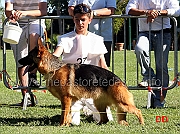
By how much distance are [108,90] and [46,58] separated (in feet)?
2.92

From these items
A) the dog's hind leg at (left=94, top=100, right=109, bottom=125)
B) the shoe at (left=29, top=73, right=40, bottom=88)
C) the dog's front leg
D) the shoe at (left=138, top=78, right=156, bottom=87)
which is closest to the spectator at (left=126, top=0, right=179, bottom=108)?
the shoe at (left=138, top=78, right=156, bottom=87)

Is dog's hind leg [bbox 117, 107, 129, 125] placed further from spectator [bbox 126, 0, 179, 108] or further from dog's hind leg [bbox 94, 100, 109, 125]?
spectator [bbox 126, 0, 179, 108]

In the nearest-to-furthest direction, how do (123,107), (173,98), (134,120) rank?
(123,107)
(134,120)
(173,98)

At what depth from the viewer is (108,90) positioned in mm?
5898

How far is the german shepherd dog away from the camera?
5.89 meters

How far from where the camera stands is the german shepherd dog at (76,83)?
5887 mm

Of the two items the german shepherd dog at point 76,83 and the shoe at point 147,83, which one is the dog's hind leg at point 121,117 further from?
the shoe at point 147,83

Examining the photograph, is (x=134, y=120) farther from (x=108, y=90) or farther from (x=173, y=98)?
(x=173, y=98)

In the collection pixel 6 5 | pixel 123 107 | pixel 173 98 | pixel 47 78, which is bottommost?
pixel 173 98

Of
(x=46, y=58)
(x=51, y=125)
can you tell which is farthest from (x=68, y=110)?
(x=46, y=58)

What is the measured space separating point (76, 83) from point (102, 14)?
2.03 meters

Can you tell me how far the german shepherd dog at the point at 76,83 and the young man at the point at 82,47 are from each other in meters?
0.49

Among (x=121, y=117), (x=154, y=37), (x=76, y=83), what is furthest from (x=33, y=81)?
(x=121, y=117)

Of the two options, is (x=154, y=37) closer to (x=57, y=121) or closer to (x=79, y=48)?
(x=79, y=48)
